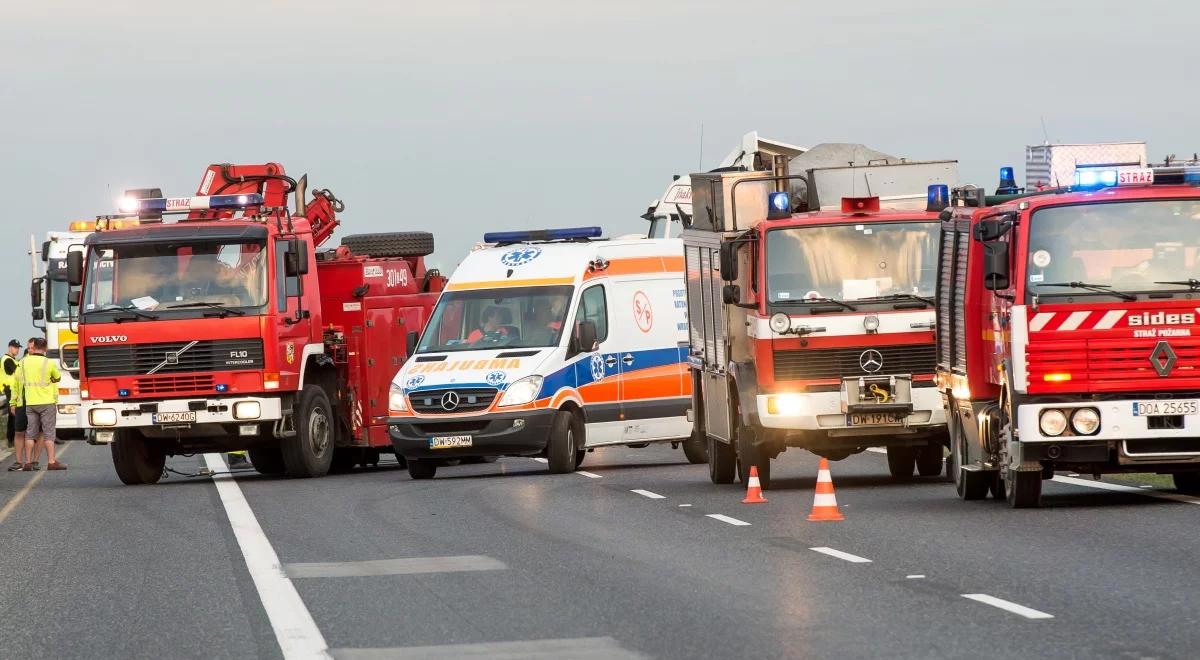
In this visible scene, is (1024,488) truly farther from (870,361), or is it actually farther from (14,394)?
(14,394)

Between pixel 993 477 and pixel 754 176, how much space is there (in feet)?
16.0

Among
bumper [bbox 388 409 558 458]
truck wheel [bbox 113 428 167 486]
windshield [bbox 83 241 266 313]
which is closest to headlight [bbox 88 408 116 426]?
truck wheel [bbox 113 428 167 486]

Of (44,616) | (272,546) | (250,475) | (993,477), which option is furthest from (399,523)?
(250,475)

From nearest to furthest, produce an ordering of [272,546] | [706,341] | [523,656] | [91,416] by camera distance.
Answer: [523,656], [272,546], [706,341], [91,416]

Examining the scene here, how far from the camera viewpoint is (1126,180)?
55.3ft

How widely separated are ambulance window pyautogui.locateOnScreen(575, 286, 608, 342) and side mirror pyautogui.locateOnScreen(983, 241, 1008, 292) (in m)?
10.3

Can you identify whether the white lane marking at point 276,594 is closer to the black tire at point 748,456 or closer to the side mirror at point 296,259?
the black tire at point 748,456

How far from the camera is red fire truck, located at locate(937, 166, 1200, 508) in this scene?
1633 cm

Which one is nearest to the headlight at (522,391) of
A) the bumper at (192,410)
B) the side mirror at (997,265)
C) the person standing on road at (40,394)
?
the bumper at (192,410)

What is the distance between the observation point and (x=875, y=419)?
67.3 feet

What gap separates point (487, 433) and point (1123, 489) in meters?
8.26

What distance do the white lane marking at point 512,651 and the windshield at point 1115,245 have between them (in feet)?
24.2

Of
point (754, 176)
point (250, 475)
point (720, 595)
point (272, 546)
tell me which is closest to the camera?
point (720, 595)

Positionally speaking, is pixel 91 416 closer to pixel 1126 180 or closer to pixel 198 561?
pixel 198 561
